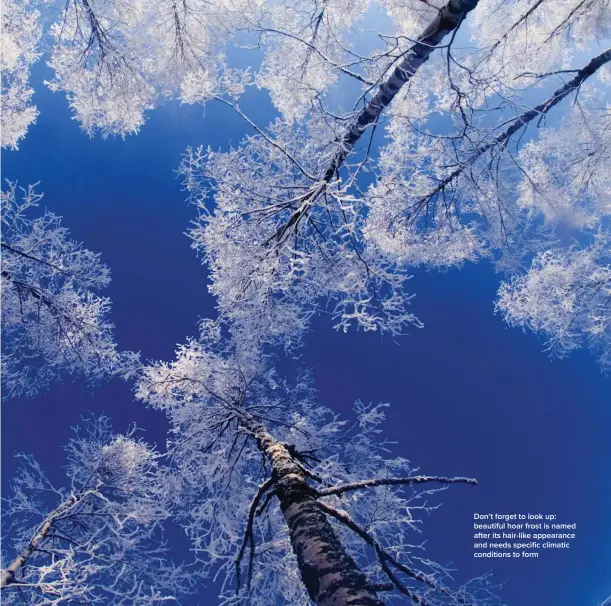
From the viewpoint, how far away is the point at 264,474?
6.30m

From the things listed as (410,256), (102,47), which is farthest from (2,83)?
(410,256)

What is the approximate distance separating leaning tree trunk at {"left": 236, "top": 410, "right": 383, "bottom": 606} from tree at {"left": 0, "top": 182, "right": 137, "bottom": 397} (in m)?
4.26

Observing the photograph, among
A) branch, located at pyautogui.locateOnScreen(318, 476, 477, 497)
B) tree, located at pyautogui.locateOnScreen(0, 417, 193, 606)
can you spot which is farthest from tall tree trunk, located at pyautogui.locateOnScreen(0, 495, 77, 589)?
branch, located at pyautogui.locateOnScreen(318, 476, 477, 497)

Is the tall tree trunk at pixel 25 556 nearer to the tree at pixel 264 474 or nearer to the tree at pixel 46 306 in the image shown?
the tree at pixel 264 474

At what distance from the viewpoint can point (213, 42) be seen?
5949mm

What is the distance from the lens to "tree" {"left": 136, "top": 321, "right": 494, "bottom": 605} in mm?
4180

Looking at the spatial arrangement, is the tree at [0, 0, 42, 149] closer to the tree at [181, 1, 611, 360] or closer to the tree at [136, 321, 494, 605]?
the tree at [181, 1, 611, 360]

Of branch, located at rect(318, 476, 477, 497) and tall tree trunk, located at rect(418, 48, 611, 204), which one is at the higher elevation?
tall tree trunk, located at rect(418, 48, 611, 204)

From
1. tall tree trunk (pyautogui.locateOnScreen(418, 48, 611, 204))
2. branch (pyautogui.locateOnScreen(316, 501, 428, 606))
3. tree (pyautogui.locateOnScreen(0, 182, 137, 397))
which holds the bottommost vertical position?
branch (pyautogui.locateOnScreen(316, 501, 428, 606))

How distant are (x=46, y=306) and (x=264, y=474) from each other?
426cm

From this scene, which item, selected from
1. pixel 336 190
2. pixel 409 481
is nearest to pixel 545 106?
pixel 336 190

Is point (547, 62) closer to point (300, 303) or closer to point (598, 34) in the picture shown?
point (598, 34)

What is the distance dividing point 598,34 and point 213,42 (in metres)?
6.24

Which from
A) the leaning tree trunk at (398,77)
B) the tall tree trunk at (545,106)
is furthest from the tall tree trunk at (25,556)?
the tall tree trunk at (545,106)
